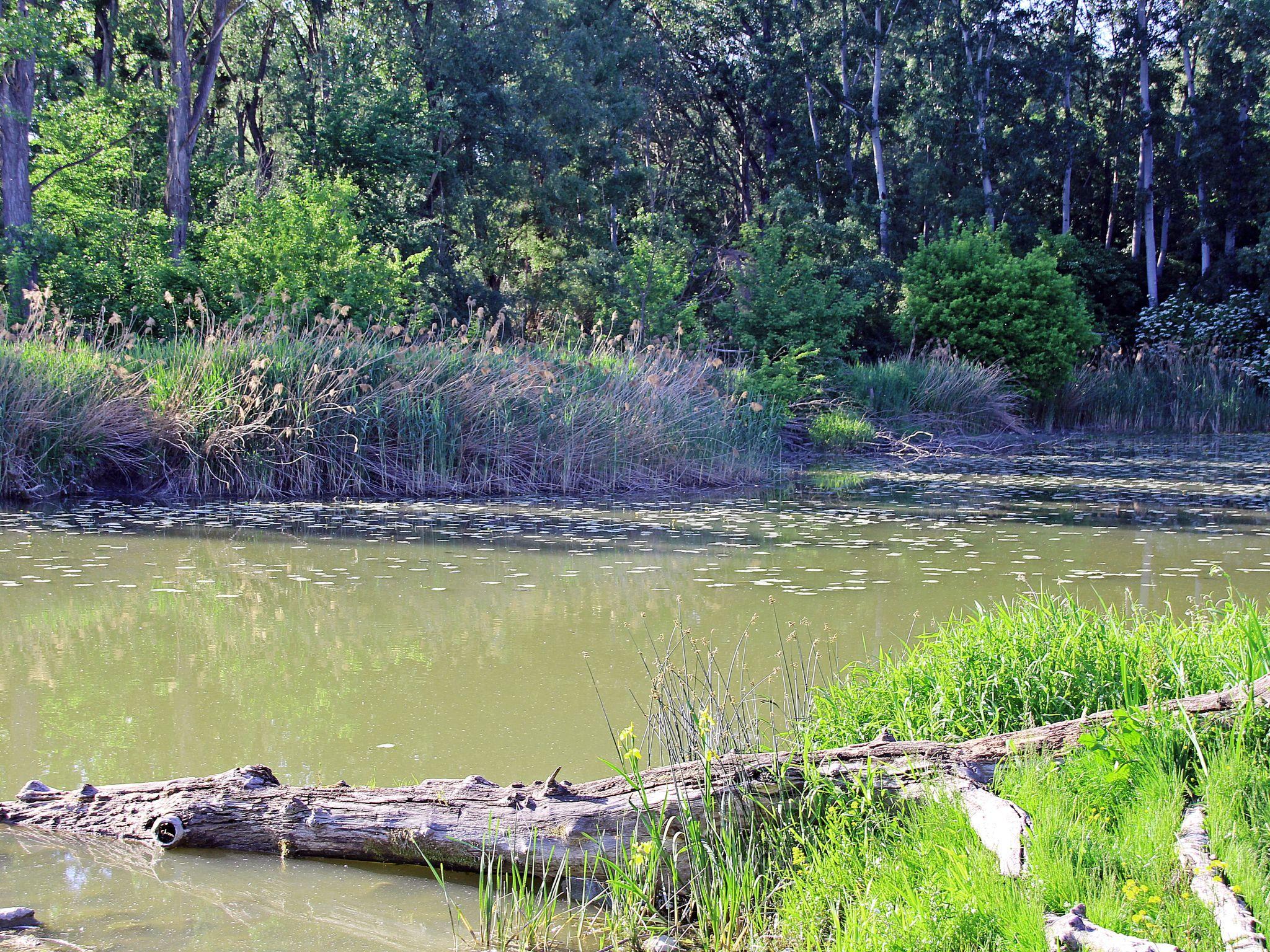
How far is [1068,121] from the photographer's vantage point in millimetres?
30078

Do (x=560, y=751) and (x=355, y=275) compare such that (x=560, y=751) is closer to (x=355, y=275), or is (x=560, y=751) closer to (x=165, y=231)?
(x=355, y=275)

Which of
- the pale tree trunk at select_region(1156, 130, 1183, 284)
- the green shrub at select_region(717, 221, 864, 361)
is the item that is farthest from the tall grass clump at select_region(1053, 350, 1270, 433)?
the pale tree trunk at select_region(1156, 130, 1183, 284)

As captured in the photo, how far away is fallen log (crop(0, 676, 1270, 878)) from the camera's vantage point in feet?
9.88

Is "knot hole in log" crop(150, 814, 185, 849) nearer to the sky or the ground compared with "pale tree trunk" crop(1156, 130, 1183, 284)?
nearer to the ground

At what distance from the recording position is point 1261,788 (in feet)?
8.91

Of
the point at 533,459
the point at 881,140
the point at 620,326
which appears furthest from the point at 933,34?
the point at 533,459

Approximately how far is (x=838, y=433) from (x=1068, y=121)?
1784 cm

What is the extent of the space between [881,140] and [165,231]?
75.9ft

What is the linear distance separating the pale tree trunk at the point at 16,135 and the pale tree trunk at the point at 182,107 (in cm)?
235

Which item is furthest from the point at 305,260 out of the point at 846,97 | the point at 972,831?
the point at 846,97

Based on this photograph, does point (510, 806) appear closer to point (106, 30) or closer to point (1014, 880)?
point (1014, 880)

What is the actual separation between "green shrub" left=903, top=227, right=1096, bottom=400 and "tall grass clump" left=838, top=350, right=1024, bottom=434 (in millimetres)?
945

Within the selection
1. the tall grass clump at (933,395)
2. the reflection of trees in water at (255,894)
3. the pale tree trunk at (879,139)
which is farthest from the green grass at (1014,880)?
the pale tree trunk at (879,139)

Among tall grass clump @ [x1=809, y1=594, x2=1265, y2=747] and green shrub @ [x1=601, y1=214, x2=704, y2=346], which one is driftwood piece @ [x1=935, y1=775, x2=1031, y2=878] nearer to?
tall grass clump @ [x1=809, y1=594, x2=1265, y2=747]
